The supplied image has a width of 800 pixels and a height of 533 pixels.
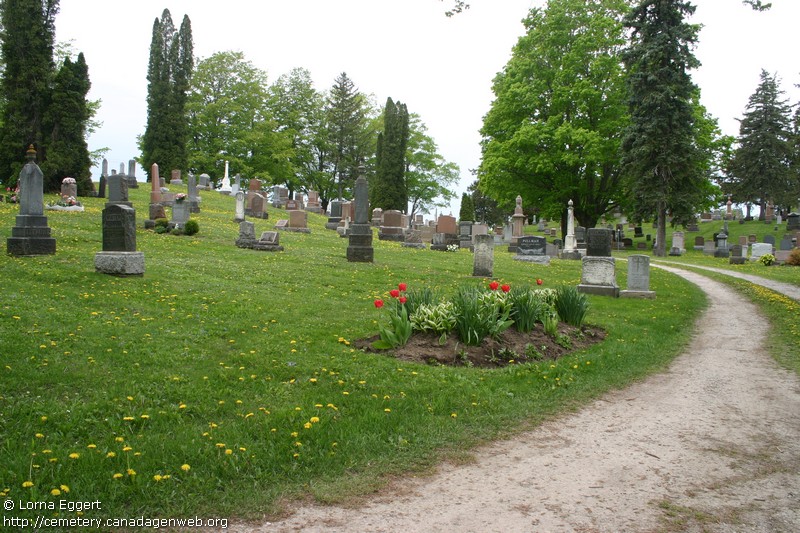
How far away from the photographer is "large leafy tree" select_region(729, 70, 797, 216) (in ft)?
165

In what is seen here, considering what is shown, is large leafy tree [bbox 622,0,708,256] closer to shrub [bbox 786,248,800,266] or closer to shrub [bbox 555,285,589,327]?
shrub [bbox 786,248,800,266]

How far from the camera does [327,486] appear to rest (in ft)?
13.1

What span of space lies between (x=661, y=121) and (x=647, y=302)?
73.3ft

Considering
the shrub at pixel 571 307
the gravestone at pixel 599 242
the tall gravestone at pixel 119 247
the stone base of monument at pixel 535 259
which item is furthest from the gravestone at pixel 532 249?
the tall gravestone at pixel 119 247

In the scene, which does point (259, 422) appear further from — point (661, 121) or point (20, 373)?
point (661, 121)

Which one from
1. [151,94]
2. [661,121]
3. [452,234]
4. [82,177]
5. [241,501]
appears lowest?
[241,501]

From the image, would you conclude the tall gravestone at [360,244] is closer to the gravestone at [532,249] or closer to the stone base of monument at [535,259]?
the stone base of monument at [535,259]

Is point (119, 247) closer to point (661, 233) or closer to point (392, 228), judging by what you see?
point (392, 228)

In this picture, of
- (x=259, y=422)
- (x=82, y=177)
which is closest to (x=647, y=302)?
(x=259, y=422)

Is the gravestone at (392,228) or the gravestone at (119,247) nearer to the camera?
the gravestone at (119,247)

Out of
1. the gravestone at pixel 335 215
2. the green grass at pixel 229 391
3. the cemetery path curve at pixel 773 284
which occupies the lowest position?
the green grass at pixel 229 391

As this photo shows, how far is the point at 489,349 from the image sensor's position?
7.62 metres

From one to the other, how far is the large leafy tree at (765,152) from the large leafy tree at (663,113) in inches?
830

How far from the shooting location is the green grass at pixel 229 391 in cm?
394
